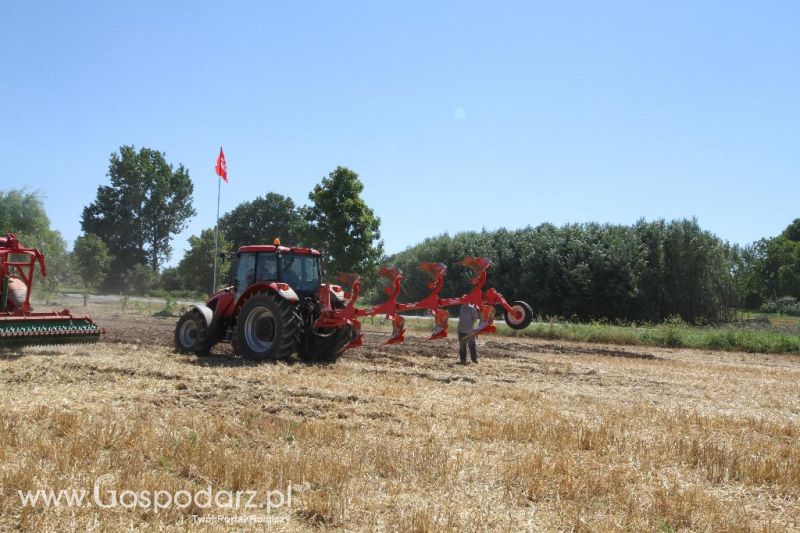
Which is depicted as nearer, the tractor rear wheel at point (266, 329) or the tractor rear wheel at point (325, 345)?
the tractor rear wheel at point (266, 329)

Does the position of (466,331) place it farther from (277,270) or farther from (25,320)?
(25,320)

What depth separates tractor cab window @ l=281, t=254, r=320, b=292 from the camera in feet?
38.5

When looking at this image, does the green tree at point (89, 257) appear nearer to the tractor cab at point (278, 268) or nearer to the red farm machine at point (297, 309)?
the red farm machine at point (297, 309)

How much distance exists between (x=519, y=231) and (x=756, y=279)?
29.0 meters

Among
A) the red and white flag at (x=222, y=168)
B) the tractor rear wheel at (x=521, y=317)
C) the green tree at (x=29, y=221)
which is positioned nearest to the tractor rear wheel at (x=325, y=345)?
the tractor rear wheel at (x=521, y=317)

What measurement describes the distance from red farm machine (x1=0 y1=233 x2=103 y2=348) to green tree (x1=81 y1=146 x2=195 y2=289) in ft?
179

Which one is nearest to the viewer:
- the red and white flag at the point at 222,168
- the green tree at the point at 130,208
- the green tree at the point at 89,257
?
the red and white flag at the point at 222,168

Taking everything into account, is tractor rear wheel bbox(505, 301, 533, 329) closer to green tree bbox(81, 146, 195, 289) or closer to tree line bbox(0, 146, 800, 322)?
tree line bbox(0, 146, 800, 322)

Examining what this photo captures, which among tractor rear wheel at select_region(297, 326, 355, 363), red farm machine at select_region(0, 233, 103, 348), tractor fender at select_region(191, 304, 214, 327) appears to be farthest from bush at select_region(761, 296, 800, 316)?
red farm machine at select_region(0, 233, 103, 348)

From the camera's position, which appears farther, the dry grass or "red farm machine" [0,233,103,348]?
"red farm machine" [0,233,103,348]

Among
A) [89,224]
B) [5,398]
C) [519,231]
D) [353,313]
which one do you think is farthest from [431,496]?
[89,224]

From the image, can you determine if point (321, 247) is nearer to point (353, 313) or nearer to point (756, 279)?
point (353, 313)

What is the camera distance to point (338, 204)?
30.5 m

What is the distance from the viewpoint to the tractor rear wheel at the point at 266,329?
35.6 ft
